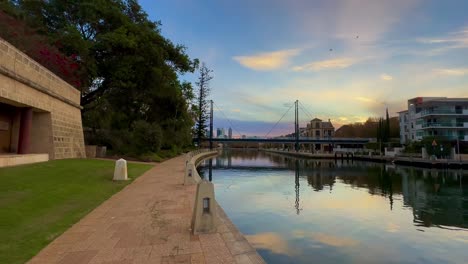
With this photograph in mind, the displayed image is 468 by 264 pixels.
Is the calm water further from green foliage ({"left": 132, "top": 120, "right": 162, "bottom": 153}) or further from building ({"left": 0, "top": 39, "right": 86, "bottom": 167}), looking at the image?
green foliage ({"left": 132, "top": 120, "right": 162, "bottom": 153})

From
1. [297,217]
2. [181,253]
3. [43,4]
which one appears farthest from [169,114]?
[181,253]

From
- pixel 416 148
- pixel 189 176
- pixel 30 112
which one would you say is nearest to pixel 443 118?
pixel 416 148

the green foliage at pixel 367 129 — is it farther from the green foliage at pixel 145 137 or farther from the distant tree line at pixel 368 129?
the green foliage at pixel 145 137

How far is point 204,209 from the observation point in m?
6.25

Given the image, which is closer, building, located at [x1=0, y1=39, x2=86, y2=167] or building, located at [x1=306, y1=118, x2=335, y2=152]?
building, located at [x1=0, y1=39, x2=86, y2=167]

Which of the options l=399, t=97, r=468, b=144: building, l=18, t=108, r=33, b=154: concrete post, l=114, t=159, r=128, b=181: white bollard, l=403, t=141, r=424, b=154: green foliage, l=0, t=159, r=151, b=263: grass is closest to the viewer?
l=0, t=159, r=151, b=263: grass

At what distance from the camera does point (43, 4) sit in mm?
24344

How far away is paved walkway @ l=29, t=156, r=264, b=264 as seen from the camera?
486cm

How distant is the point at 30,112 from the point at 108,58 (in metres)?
12.0

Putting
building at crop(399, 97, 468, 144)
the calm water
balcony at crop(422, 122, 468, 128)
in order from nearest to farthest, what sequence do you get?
the calm water < balcony at crop(422, 122, 468, 128) < building at crop(399, 97, 468, 144)

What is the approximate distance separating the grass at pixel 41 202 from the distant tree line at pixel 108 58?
10.4 m

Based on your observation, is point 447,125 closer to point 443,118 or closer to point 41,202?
point 443,118

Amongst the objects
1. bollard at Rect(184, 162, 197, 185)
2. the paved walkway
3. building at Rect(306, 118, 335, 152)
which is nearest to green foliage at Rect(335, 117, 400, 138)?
building at Rect(306, 118, 335, 152)

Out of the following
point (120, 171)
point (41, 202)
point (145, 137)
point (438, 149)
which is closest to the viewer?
point (41, 202)
